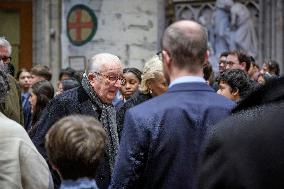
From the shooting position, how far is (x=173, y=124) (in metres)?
2.96

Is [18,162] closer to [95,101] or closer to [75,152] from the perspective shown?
[75,152]

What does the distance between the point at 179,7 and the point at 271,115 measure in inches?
428

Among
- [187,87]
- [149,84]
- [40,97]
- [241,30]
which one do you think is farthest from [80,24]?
[187,87]

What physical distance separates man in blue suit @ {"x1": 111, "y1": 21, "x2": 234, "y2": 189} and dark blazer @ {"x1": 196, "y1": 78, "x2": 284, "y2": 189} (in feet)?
3.51

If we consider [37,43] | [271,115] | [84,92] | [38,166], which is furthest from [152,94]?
[37,43]

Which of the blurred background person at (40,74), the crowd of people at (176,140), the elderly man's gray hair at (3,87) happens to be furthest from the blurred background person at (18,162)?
the blurred background person at (40,74)

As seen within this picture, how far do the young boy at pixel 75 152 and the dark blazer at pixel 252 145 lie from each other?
84cm

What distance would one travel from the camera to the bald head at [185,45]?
2.97m

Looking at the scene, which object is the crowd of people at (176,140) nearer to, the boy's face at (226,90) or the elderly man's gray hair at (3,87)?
the elderly man's gray hair at (3,87)

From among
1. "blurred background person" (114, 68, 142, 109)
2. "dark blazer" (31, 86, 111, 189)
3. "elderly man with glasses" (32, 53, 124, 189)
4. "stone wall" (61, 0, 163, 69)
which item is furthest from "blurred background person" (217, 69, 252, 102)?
"stone wall" (61, 0, 163, 69)

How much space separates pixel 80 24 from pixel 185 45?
32.4 ft

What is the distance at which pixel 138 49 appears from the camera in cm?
1231

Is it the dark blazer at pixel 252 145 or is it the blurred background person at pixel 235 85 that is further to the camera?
the blurred background person at pixel 235 85

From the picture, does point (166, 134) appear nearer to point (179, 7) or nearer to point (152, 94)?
point (152, 94)
